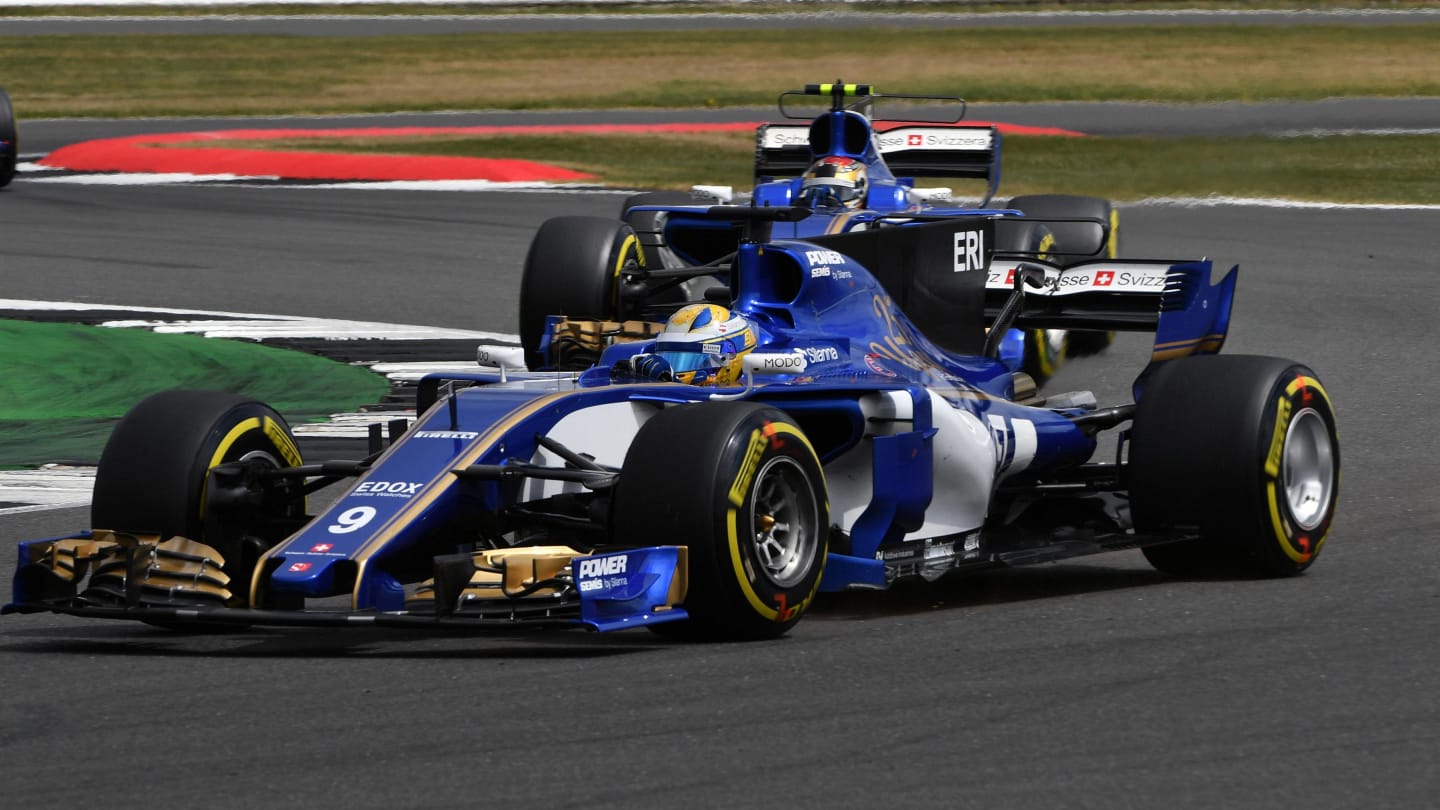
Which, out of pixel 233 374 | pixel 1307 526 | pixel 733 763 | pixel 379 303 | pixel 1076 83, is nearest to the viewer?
pixel 733 763

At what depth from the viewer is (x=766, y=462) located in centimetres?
656

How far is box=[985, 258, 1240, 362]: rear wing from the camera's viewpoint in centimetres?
891

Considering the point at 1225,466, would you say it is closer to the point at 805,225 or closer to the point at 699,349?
the point at 699,349

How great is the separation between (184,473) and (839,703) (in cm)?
231

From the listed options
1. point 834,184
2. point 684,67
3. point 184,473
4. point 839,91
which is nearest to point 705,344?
point 184,473

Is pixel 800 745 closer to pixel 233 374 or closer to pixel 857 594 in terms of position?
pixel 857 594

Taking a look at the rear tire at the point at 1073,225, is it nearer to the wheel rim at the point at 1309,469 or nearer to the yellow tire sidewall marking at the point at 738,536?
the wheel rim at the point at 1309,469

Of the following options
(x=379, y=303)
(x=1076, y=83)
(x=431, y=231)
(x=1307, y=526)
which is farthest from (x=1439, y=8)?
(x=1307, y=526)

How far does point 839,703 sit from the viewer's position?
18.9 ft

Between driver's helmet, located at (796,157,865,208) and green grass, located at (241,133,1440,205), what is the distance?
8.84 meters

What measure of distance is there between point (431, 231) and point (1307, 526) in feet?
44.1

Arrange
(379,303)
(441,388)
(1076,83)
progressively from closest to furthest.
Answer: (441,388), (379,303), (1076,83)

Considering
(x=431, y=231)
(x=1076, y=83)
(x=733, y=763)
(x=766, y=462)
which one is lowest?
(x=733, y=763)

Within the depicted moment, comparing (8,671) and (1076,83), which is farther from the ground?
(1076,83)
